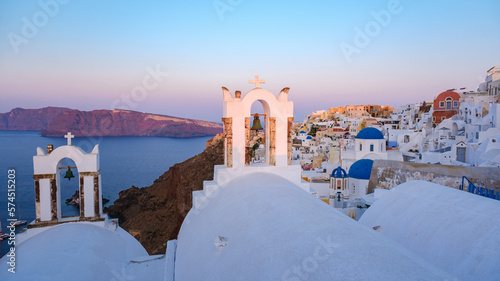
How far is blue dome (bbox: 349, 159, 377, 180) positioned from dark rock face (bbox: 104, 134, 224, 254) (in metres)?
9.92

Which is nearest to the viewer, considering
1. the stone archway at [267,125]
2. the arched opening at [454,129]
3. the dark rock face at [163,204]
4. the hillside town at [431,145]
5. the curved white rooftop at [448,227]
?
the curved white rooftop at [448,227]

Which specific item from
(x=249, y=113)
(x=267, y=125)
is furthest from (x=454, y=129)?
(x=249, y=113)

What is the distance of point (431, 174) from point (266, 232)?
1377 cm

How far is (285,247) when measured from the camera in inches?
114

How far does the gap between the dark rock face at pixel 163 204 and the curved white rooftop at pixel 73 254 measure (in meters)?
13.6

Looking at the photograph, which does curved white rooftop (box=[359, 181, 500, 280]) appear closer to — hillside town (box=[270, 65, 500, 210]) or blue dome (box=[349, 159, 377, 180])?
hillside town (box=[270, 65, 500, 210])

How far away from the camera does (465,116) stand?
2916cm

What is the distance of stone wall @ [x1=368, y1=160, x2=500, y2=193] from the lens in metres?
12.9

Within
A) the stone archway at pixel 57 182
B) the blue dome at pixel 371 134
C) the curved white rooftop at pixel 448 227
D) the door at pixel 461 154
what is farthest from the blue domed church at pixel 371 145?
the stone archway at pixel 57 182

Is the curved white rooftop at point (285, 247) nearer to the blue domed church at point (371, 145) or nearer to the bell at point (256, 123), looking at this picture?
the bell at point (256, 123)

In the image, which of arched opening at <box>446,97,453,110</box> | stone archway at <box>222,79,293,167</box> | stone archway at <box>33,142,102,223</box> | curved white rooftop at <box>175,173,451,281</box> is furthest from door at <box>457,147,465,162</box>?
stone archway at <box>33,142,102,223</box>

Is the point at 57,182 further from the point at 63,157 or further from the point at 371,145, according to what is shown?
the point at 371,145

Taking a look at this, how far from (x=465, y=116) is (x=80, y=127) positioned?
74896mm

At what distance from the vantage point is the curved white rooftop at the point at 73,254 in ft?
14.3
